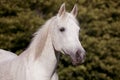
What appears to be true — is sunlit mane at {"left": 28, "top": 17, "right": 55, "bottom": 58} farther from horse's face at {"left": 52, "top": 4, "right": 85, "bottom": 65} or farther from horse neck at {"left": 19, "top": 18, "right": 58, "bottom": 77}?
horse's face at {"left": 52, "top": 4, "right": 85, "bottom": 65}

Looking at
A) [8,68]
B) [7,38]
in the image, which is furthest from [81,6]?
[8,68]

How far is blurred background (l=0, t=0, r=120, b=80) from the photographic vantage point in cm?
930

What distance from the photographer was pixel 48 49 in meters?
5.32

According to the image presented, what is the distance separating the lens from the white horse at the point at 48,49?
510cm

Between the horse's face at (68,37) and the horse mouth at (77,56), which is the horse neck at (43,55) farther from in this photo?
the horse mouth at (77,56)

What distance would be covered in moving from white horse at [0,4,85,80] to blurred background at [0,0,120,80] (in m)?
3.76

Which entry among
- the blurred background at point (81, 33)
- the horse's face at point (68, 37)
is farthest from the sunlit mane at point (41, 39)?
the blurred background at point (81, 33)

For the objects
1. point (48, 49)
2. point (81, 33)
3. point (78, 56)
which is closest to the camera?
point (78, 56)

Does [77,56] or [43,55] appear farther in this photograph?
[43,55]

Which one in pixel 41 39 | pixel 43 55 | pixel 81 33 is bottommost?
pixel 81 33

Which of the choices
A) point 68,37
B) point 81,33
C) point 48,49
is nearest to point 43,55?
point 48,49

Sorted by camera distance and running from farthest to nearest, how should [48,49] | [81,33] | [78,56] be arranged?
[81,33] < [48,49] < [78,56]

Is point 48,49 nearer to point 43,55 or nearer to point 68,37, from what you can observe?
point 43,55

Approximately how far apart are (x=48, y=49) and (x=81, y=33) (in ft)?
13.7
